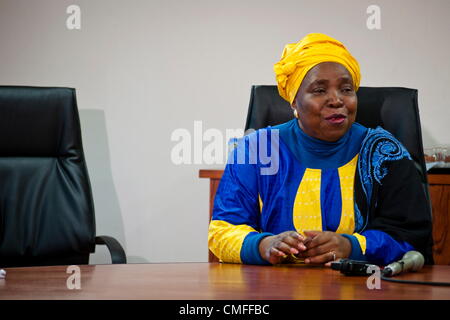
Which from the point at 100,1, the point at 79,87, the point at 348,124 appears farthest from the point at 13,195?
the point at 348,124

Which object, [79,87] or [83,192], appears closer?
[83,192]

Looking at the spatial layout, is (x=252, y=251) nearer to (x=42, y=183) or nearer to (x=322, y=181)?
(x=322, y=181)

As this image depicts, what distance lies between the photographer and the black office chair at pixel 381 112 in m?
1.94

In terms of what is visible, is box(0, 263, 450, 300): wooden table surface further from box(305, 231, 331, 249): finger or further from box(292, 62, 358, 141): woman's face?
box(292, 62, 358, 141): woman's face

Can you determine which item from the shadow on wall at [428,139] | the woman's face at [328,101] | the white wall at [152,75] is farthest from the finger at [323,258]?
the shadow on wall at [428,139]

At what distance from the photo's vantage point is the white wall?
9.18 ft

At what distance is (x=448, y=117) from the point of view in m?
2.76

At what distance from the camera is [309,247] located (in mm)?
1433

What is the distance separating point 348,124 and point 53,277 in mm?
950

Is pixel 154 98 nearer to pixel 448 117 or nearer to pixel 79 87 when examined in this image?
pixel 79 87

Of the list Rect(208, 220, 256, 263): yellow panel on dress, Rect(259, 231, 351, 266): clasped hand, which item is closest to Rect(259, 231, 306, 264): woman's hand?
Rect(259, 231, 351, 266): clasped hand

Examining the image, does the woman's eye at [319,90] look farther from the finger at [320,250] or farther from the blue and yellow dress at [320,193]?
the finger at [320,250]

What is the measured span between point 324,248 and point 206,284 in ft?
1.45

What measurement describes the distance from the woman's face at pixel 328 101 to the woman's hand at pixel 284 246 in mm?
438
